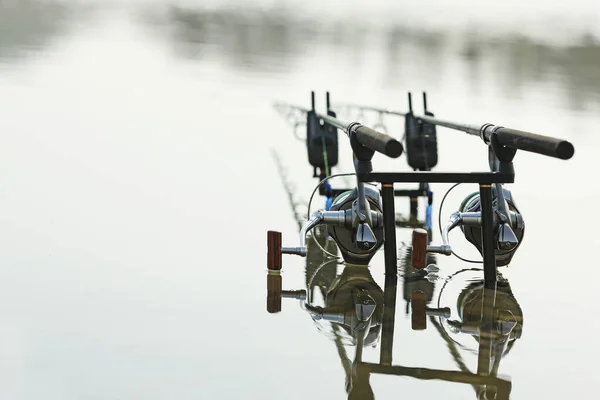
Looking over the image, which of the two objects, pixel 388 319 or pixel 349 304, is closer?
pixel 388 319

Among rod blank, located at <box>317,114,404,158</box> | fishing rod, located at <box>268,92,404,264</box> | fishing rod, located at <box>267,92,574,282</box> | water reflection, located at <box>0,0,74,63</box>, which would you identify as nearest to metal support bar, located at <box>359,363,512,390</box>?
rod blank, located at <box>317,114,404,158</box>

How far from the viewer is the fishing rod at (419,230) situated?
7.06m

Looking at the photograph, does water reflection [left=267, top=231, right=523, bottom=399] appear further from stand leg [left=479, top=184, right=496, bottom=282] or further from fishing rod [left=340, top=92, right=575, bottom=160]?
fishing rod [left=340, top=92, right=575, bottom=160]

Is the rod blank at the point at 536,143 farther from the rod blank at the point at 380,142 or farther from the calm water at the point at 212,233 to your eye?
the calm water at the point at 212,233

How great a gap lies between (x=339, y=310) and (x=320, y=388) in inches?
55.8

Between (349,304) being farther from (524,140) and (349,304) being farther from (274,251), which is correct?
(524,140)

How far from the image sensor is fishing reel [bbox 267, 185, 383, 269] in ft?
24.4

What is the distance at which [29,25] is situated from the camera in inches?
1219

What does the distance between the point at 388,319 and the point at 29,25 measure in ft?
85.2

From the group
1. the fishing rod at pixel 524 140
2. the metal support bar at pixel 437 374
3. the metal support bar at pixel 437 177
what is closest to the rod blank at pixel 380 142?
the metal support bar at pixel 437 177

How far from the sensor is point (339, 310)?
6.72m

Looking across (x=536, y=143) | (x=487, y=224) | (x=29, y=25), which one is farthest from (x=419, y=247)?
(x=29, y=25)

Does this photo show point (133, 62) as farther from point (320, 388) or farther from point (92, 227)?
point (320, 388)

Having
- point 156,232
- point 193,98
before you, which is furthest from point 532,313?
point 193,98
